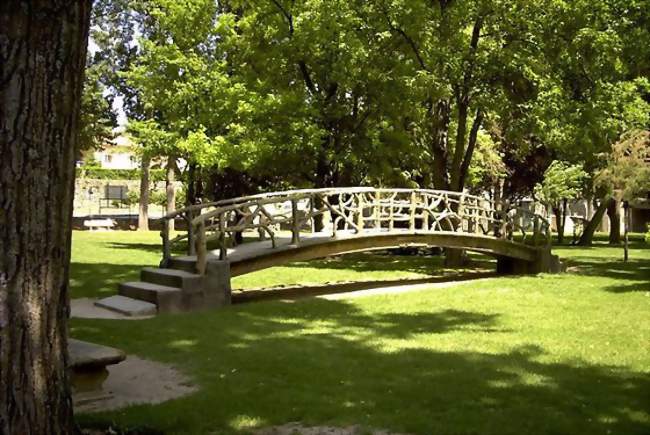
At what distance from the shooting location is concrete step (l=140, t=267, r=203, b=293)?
1207 cm

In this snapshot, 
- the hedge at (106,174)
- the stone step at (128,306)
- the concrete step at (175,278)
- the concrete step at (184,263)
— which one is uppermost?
the hedge at (106,174)

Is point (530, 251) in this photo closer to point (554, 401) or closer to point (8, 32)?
point (554, 401)

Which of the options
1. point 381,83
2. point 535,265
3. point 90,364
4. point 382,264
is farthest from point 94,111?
point 90,364

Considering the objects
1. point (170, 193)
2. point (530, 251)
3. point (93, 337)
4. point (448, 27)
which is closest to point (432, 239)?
point (530, 251)

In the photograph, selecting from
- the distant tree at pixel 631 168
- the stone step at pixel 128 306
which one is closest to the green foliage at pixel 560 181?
the distant tree at pixel 631 168

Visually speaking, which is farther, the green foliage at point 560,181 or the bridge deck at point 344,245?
the green foliage at point 560,181

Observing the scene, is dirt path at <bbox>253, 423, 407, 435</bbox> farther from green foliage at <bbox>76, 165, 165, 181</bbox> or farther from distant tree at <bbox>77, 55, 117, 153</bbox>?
green foliage at <bbox>76, 165, 165, 181</bbox>

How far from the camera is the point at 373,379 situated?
710cm

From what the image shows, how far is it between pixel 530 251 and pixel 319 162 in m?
7.68

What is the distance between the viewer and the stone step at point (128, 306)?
1145 centimetres

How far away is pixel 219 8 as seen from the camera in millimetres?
30719

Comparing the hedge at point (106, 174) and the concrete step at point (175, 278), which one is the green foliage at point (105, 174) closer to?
the hedge at point (106, 174)

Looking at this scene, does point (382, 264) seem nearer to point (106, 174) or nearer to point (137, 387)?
point (137, 387)

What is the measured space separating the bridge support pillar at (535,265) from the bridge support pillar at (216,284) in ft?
33.1
